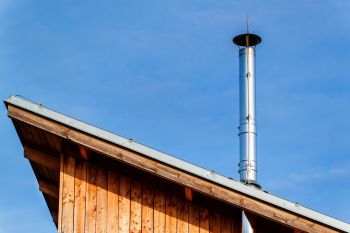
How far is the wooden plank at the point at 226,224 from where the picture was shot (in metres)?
14.0

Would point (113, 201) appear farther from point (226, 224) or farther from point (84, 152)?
point (226, 224)

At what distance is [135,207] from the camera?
14398mm

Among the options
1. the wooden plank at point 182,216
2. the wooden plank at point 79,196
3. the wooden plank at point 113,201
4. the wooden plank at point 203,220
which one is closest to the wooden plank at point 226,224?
the wooden plank at point 203,220

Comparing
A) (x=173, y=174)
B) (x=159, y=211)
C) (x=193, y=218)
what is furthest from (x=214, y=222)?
(x=173, y=174)

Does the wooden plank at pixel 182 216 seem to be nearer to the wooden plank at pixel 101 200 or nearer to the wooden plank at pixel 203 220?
the wooden plank at pixel 203 220

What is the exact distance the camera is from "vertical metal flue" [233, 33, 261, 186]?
55.6ft

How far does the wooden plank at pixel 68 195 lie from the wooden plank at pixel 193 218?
1.75 m

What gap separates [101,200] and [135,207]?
0.53m

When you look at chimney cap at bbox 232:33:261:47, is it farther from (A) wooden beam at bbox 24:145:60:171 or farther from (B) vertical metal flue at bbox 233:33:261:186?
(A) wooden beam at bbox 24:145:60:171

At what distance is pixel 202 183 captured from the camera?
44.9 ft

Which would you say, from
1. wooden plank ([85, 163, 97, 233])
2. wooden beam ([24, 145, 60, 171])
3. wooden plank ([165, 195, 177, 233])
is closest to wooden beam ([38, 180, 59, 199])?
wooden beam ([24, 145, 60, 171])

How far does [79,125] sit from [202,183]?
208 centimetres

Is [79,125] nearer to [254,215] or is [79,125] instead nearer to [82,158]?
[82,158]

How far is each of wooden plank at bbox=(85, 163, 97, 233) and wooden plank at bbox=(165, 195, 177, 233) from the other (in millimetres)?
1070
